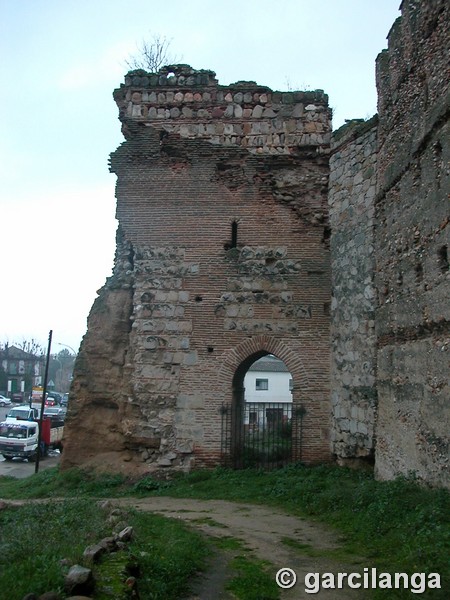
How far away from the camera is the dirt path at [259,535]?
570cm

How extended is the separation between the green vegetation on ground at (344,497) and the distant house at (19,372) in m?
62.2

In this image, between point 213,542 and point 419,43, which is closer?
point 213,542

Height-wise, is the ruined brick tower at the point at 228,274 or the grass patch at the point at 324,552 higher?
the ruined brick tower at the point at 228,274

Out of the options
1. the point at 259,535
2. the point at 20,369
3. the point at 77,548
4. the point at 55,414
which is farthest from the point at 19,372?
the point at 77,548

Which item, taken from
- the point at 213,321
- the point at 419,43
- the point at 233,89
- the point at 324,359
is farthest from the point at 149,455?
the point at 419,43

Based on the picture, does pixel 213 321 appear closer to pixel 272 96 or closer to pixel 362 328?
pixel 362 328

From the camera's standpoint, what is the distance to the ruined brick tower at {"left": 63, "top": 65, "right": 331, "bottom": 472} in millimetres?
12719

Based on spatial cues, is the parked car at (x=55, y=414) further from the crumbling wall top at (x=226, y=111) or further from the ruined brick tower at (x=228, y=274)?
the crumbling wall top at (x=226, y=111)

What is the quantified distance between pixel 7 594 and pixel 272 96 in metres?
11.5

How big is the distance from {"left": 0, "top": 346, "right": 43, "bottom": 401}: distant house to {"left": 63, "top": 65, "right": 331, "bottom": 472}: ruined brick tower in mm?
61353

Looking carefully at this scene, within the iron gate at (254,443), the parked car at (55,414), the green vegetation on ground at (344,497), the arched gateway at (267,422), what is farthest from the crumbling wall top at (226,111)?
the parked car at (55,414)

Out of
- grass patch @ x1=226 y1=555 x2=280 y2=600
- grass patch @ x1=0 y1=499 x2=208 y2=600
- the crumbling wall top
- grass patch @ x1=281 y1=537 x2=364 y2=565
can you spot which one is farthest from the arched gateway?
grass patch @ x1=226 y1=555 x2=280 y2=600

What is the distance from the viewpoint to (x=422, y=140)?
8.77 metres

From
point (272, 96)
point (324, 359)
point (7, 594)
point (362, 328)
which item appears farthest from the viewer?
point (272, 96)
